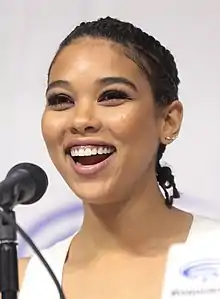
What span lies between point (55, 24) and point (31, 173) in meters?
0.56

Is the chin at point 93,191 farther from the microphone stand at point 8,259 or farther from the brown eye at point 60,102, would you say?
the microphone stand at point 8,259

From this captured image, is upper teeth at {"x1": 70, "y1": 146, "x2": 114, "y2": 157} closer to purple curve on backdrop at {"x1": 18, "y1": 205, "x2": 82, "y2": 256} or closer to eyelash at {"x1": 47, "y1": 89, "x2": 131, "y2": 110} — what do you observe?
eyelash at {"x1": 47, "y1": 89, "x2": 131, "y2": 110}

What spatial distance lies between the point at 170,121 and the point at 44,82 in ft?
1.00

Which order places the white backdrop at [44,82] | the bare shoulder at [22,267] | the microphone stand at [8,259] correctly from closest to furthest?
1. the microphone stand at [8,259]
2. the bare shoulder at [22,267]
3. the white backdrop at [44,82]

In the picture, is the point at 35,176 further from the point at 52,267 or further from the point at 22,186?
the point at 52,267

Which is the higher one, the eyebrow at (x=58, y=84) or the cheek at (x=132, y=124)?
the eyebrow at (x=58, y=84)

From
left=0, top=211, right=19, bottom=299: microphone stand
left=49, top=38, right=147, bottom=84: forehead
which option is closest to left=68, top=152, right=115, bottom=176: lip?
left=49, top=38, right=147, bottom=84: forehead

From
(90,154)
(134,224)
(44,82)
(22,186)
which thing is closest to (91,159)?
(90,154)

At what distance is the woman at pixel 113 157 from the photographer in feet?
2.97

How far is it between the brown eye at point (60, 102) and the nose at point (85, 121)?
3cm

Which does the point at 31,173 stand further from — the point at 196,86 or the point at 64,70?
the point at 196,86

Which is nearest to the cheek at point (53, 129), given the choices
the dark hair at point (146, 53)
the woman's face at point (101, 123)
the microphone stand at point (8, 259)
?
the woman's face at point (101, 123)

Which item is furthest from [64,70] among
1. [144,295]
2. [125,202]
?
[144,295]

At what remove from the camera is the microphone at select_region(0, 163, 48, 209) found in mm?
689
